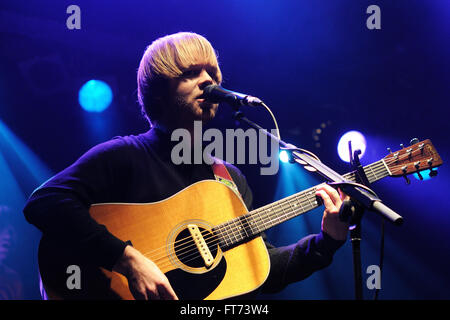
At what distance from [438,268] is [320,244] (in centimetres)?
267

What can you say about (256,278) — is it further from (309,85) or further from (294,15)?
(294,15)

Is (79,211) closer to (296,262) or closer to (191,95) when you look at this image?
(191,95)

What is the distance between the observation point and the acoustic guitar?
176cm

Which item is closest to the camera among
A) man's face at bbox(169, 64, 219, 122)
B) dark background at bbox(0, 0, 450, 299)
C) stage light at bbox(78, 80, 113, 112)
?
man's face at bbox(169, 64, 219, 122)

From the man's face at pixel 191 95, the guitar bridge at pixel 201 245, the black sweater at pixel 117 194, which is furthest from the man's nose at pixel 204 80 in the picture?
the guitar bridge at pixel 201 245

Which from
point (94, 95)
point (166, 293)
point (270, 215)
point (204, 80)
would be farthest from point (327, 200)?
point (94, 95)

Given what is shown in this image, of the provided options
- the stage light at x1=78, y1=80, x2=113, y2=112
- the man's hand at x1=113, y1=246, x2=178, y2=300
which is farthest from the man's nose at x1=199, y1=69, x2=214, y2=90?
the stage light at x1=78, y1=80, x2=113, y2=112

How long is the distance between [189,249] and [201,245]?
73mm

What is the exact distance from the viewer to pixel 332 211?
1.90 m

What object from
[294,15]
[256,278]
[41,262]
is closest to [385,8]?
[294,15]

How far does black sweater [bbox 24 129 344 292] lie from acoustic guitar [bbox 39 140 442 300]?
92 mm

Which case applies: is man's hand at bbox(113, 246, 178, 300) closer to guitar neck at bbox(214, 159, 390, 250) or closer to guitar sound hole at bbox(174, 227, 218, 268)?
guitar sound hole at bbox(174, 227, 218, 268)

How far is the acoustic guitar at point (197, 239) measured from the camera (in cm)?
176
